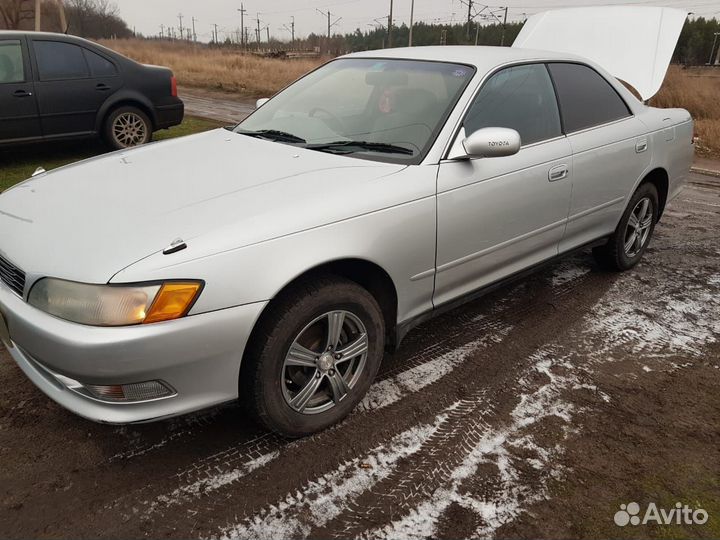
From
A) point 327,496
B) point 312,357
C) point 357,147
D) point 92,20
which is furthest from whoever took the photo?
point 92,20

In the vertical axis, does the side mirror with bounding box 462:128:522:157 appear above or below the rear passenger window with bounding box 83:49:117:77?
below

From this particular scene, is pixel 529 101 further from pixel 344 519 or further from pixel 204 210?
pixel 344 519

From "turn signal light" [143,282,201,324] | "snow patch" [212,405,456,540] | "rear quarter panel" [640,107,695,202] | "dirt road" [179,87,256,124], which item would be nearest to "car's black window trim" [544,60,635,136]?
"rear quarter panel" [640,107,695,202]

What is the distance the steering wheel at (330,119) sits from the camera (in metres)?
3.14

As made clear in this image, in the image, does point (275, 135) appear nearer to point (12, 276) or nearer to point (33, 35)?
point (12, 276)

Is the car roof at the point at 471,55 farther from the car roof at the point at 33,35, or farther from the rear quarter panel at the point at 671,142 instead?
the car roof at the point at 33,35

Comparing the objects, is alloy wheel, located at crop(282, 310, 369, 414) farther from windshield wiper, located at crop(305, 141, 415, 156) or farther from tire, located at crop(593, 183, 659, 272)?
tire, located at crop(593, 183, 659, 272)

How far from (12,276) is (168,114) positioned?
634cm

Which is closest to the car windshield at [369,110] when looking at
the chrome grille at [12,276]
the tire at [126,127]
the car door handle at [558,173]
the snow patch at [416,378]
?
the car door handle at [558,173]

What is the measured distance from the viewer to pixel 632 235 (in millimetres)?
4371

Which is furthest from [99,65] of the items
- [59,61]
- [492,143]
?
[492,143]

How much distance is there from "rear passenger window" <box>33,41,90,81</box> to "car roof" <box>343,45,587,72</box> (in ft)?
15.9

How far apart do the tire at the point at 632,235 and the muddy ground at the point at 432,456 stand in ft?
3.15

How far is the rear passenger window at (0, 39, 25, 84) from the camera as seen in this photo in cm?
659
